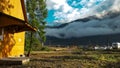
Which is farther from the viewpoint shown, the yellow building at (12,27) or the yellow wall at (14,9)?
the yellow wall at (14,9)

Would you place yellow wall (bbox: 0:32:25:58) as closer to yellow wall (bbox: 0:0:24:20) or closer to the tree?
yellow wall (bbox: 0:0:24:20)

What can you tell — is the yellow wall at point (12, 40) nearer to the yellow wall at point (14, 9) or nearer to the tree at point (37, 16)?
the yellow wall at point (14, 9)

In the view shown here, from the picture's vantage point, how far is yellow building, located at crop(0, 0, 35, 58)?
27277mm

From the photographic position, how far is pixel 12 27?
3117 cm

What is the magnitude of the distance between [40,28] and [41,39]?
287 cm

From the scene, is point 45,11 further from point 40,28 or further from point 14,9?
point 14,9

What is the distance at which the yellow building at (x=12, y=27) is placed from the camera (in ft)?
89.5

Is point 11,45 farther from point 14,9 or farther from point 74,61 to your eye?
point 74,61

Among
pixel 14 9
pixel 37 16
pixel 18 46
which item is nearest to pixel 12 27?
pixel 14 9

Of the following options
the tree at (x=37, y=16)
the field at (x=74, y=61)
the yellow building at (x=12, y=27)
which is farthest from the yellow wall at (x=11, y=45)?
the tree at (x=37, y=16)

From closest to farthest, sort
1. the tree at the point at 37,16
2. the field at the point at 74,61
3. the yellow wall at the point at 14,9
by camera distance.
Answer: the field at the point at 74,61 → the yellow wall at the point at 14,9 → the tree at the point at 37,16

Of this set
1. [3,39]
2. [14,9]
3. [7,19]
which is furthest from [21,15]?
[7,19]

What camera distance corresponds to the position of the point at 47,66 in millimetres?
24078

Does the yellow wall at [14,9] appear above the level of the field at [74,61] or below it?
above
